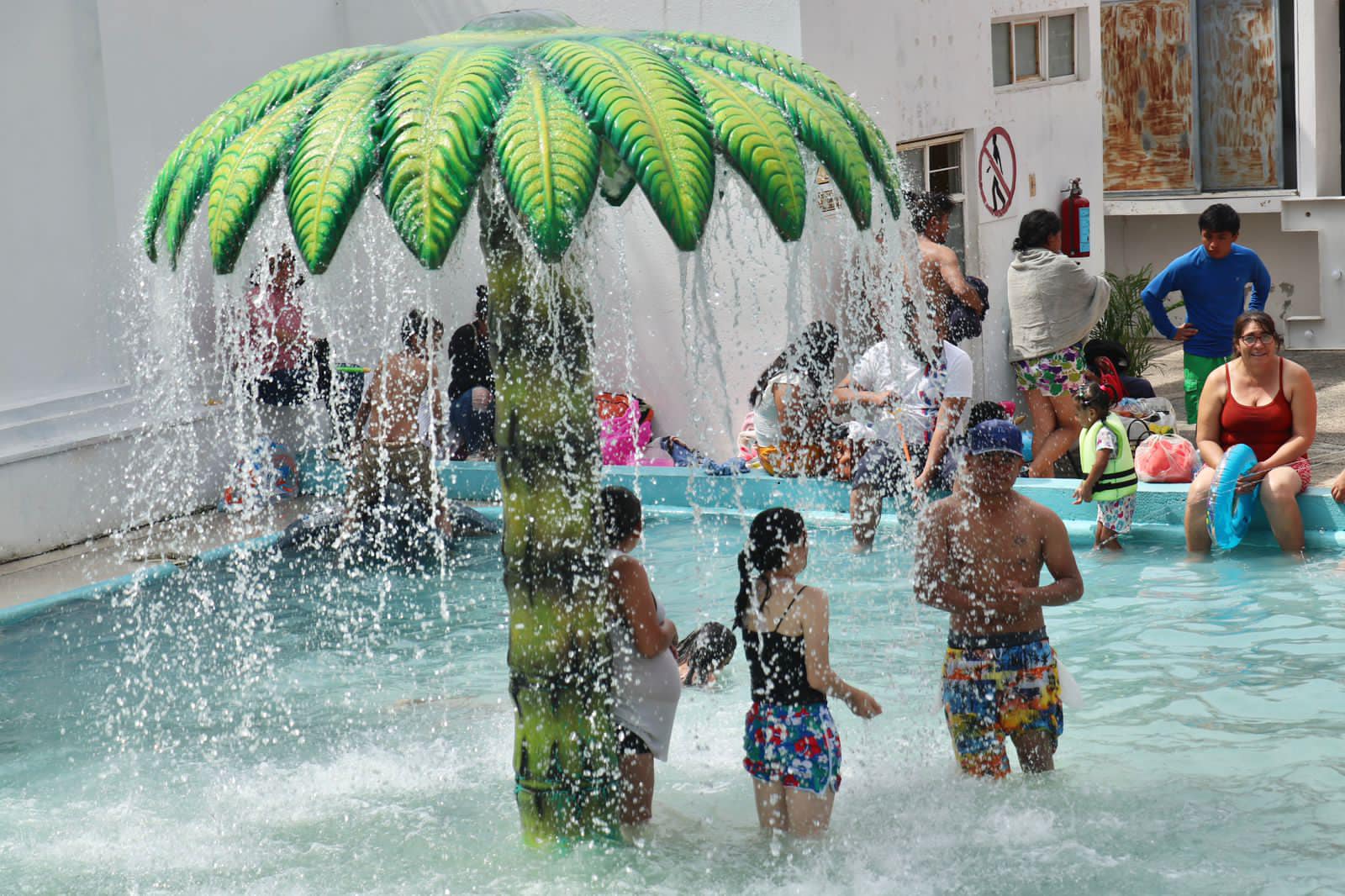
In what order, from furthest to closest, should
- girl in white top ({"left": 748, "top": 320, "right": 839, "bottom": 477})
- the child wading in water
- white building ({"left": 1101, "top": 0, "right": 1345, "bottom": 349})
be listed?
1. white building ({"left": 1101, "top": 0, "right": 1345, "bottom": 349})
2. girl in white top ({"left": 748, "top": 320, "right": 839, "bottom": 477})
3. the child wading in water

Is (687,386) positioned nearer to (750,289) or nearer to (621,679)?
(750,289)

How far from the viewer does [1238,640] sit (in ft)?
25.8

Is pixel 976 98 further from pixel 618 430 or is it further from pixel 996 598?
pixel 996 598

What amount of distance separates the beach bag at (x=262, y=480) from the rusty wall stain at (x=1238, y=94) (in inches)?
403

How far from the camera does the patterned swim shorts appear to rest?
9.37 metres

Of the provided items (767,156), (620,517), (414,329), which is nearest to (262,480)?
(414,329)

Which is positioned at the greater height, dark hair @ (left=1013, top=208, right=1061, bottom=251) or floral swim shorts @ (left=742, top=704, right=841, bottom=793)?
dark hair @ (left=1013, top=208, right=1061, bottom=251)

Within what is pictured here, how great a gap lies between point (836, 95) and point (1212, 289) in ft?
24.7

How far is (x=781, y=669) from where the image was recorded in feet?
17.3

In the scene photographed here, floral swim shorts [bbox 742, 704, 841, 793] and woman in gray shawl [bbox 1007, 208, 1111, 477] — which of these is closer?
floral swim shorts [bbox 742, 704, 841, 793]

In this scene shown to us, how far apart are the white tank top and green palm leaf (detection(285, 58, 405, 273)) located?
1.58m

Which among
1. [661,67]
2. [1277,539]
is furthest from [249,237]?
[1277,539]

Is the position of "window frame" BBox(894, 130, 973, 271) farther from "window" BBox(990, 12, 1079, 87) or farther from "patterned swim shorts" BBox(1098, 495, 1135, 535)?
"patterned swim shorts" BBox(1098, 495, 1135, 535)

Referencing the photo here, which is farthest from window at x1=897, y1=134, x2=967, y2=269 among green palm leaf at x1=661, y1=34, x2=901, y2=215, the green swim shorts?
green palm leaf at x1=661, y1=34, x2=901, y2=215
